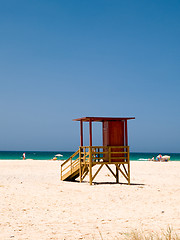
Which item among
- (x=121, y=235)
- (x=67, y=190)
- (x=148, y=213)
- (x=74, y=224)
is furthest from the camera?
(x=67, y=190)

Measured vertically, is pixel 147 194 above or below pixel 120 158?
below

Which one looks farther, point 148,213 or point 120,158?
point 120,158

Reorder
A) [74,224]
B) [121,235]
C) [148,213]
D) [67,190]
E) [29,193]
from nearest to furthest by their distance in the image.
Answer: [121,235], [74,224], [148,213], [29,193], [67,190]

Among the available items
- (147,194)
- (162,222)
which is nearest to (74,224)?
(162,222)

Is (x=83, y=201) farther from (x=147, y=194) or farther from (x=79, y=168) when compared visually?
(x=79, y=168)

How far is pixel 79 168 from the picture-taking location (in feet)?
66.3

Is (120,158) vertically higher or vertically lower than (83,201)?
higher

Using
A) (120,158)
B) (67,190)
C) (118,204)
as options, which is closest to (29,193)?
(67,190)

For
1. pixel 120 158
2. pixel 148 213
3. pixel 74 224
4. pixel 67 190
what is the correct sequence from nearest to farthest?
pixel 74 224 → pixel 148 213 → pixel 67 190 → pixel 120 158

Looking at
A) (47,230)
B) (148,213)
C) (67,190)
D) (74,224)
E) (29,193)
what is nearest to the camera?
(47,230)

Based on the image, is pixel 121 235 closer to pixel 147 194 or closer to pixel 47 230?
pixel 47 230

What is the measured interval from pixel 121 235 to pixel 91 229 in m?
1.07

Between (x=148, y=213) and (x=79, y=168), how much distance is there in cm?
981

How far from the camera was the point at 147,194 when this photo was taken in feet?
49.4
